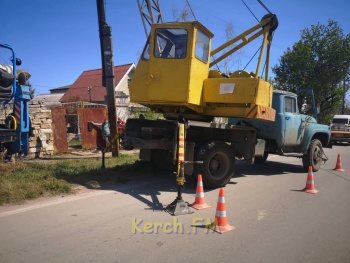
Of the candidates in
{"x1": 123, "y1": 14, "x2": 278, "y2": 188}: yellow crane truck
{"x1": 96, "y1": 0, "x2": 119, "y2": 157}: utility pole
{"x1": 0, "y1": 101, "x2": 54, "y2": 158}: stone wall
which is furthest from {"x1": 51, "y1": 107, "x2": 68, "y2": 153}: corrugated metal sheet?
{"x1": 123, "y1": 14, "x2": 278, "y2": 188}: yellow crane truck

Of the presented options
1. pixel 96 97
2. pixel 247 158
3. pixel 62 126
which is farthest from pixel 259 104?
pixel 96 97

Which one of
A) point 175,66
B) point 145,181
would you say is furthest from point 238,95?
point 145,181

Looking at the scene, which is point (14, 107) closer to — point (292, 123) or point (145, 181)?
point (145, 181)

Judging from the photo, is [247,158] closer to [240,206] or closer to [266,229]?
[240,206]

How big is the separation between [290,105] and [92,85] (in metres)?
28.9

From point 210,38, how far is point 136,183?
3.79 m

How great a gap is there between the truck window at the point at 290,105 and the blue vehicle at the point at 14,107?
7134 mm

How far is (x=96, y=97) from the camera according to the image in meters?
30.6

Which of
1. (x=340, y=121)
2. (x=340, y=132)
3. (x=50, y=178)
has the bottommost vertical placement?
(x=50, y=178)

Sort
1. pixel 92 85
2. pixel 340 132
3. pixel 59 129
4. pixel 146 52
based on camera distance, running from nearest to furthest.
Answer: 1. pixel 146 52
2. pixel 59 129
3. pixel 340 132
4. pixel 92 85

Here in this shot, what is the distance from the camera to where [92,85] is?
112 feet

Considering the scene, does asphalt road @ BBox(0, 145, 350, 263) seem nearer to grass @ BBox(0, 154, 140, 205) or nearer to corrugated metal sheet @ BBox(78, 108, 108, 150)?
Answer: grass @ BBox(0, 154, 140, 205)

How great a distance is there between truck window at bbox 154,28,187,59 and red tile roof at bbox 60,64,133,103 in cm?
2375

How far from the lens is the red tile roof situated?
101 ft
